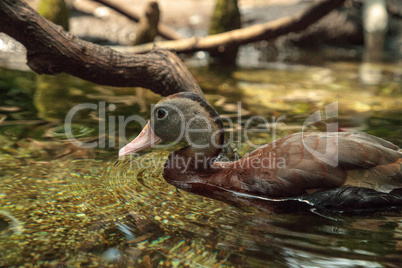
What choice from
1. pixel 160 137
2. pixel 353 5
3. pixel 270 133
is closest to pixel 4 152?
pixel 160 137

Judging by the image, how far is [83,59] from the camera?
4727 millimetres

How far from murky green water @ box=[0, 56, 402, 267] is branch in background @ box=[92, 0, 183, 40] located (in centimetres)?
341

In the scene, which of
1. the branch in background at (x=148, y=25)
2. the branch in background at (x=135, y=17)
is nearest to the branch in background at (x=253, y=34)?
the branch in background at (x=148, y=25)

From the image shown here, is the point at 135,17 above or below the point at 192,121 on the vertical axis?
above

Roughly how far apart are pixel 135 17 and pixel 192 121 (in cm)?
646

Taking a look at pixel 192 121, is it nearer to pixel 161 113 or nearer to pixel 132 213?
pixel 161 113

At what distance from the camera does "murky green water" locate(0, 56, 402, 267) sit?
2920mm

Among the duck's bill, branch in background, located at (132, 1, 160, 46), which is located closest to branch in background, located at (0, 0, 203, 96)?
the duck's bill

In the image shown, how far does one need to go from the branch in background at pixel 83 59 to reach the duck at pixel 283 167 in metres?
0.92

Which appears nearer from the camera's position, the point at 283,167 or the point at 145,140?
the point at 283,167

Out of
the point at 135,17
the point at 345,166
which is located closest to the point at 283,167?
the point at 345,166

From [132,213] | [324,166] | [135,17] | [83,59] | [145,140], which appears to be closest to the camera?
[132,213]

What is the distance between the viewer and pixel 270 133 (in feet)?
18.1

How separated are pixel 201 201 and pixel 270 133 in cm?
200
